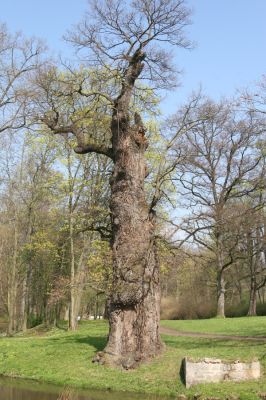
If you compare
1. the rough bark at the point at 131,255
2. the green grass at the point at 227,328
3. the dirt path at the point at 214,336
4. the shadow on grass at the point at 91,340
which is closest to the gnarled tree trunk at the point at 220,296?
the green grass at the point at 227,328

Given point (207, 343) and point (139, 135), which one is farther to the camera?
point (207, 343)

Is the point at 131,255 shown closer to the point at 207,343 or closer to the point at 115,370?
the point at 115,370

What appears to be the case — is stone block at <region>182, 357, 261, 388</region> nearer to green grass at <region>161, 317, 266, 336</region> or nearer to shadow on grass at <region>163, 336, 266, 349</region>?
shadow on grass at <region>163, 336, 266, 349</region>

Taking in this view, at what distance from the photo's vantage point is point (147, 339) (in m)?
17.7

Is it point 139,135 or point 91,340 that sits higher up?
point 139,135

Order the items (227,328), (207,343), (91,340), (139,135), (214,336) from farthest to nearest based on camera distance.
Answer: (227,328) → (214,336) → (91,340) → (207,343) → (139,135)

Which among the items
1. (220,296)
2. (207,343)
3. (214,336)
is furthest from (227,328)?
(220,296)

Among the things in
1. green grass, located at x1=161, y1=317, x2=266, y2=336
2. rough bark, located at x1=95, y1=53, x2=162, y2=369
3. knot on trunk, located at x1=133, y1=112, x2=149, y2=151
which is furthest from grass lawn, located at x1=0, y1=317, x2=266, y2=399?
knot on trunk, located at x1=133, y1=112, x2=149, y2=151

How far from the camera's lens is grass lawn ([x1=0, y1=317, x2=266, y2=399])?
14953mm

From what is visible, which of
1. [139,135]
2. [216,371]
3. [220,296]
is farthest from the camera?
[220,296]

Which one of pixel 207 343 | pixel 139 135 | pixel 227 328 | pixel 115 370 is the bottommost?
pixel 115 370

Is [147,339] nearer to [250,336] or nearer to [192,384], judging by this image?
[192,384]

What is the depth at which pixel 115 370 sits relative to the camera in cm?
1702

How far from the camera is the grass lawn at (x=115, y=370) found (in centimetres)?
1495
